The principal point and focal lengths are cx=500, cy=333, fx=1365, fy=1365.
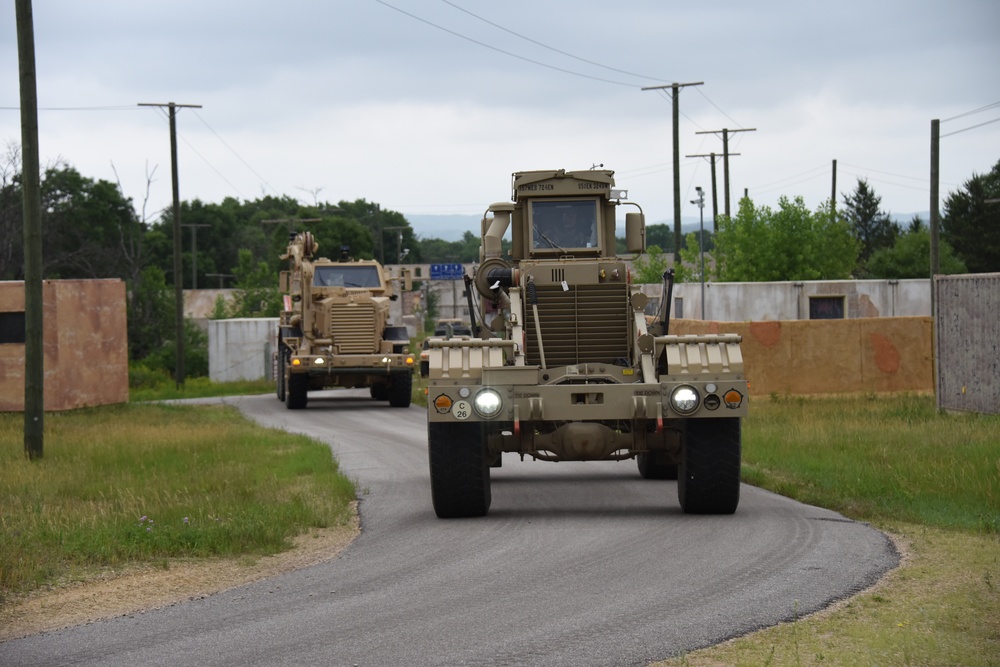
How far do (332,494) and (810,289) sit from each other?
2780 cm

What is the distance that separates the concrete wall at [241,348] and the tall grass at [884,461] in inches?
867

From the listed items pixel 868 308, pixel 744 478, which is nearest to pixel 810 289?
pixel 868 308

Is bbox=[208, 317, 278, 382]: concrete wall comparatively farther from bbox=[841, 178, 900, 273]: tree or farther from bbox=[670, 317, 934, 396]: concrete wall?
bbox=[841, 178, 900, 273]: tree

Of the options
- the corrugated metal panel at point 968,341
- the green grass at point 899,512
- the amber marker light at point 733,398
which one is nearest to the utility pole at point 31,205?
the green grass at point 899,512

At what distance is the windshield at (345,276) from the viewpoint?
101 feet

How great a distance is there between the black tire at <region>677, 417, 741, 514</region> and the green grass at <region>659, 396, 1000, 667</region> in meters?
1.30

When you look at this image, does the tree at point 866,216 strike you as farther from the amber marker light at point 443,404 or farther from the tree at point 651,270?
the amber marker light at point 443,404

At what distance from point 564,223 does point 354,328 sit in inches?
612

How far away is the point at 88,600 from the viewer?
960 centimetres

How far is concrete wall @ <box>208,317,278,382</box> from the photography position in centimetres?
4334

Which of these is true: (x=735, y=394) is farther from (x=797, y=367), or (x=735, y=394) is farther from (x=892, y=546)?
(x=797, y=367)

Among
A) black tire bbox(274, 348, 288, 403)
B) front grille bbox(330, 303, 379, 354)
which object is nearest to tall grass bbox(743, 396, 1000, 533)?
front grille bbox(330, 303, 379, 354)

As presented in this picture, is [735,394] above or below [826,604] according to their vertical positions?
above

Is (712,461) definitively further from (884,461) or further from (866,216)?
(866,216)
